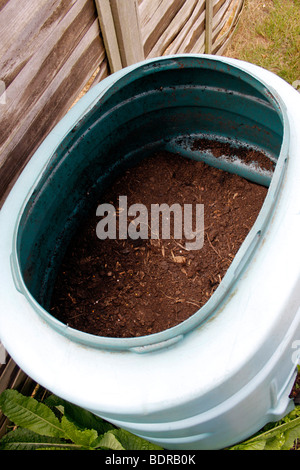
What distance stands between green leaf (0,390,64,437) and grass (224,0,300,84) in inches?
80.3

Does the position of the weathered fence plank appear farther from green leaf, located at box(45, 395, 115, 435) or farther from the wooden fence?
green leaf, located at box(45, 395, 115, 435)

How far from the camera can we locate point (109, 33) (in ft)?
5.47

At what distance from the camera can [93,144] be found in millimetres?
1474

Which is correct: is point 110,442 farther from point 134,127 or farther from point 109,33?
point 109,33

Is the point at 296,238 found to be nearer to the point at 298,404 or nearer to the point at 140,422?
the point at 140,422

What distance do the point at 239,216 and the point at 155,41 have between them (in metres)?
0.97

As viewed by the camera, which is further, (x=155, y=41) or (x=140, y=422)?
(x=155, y=41)

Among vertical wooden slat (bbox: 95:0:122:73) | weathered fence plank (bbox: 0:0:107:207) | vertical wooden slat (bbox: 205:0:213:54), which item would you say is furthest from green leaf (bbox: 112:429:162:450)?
vertical wooden slat (bbox: 205:0:213:54)

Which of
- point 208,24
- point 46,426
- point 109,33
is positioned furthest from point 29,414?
point 208,24

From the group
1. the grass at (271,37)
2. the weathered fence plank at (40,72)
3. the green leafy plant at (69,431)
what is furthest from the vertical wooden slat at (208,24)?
the green leafy plant at (69,431)

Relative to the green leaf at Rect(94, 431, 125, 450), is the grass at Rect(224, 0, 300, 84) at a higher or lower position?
higher

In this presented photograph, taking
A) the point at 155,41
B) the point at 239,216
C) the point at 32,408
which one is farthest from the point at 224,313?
the point at 155,41

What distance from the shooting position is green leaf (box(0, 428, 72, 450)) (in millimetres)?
1552

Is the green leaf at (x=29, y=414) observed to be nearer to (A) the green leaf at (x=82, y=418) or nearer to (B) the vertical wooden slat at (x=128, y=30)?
(A) the green leaf at (x=82, y=418)
